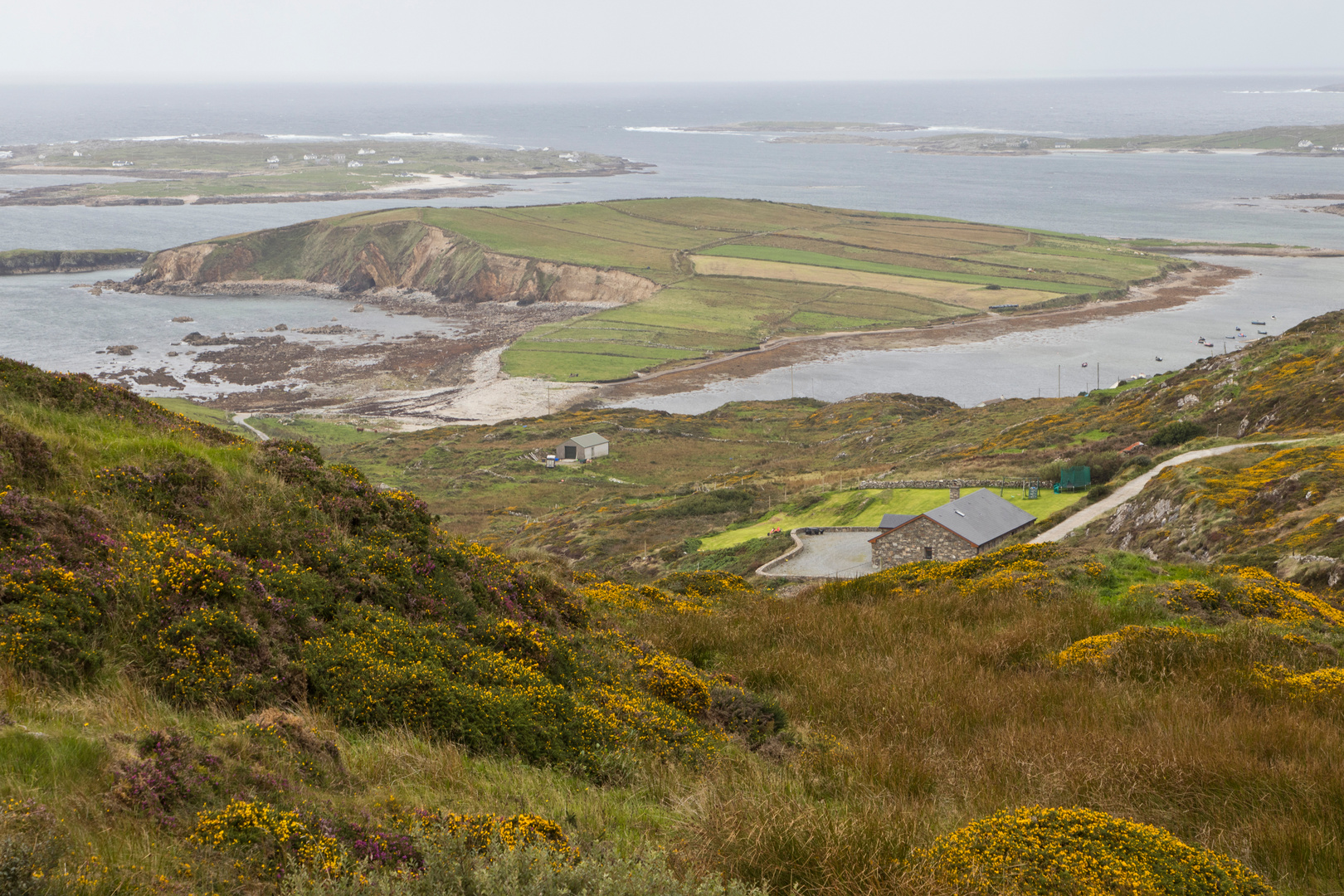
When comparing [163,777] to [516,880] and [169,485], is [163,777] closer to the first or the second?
[516,880]

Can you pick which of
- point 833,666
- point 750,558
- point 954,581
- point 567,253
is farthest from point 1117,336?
point 833,666

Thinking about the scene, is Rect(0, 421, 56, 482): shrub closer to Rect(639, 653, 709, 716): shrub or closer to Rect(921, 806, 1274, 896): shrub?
Rect(639, 653, 709, 716): shrub

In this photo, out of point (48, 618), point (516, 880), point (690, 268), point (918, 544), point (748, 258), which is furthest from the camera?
point (748, 258)

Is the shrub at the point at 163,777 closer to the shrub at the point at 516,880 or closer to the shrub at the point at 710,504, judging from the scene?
the shrub at the point at 516,880

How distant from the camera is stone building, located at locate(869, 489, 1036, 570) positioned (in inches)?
1222

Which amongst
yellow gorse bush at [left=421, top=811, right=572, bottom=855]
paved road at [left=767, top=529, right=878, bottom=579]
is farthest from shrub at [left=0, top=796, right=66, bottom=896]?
paved road at [left=767, top=529, right=878, bottom=579]

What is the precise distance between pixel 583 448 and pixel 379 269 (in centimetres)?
8616

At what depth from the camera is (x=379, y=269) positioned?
142500 millimetres

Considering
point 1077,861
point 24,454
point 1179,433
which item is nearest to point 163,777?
point 1077,861

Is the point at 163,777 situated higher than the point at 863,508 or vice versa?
the point at 163,777

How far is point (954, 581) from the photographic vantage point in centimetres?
1844

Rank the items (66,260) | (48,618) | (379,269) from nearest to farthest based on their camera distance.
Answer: (48,618) → (66,260) → (379,269)

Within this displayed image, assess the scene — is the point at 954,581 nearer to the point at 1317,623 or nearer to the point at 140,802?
the point at 1317,623

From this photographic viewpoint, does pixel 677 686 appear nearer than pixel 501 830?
No
